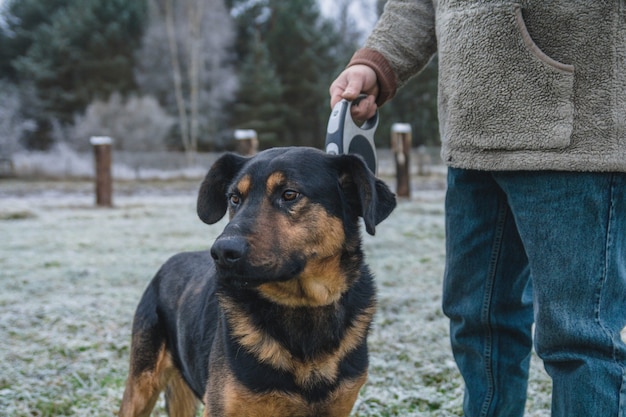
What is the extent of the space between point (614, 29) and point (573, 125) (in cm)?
33

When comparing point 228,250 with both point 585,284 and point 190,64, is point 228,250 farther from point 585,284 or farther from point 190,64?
point 190,64

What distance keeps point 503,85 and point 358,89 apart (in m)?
0.85

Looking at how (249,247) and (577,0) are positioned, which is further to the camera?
(249,247)

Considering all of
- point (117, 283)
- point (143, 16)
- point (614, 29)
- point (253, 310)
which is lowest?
point (117, 283)

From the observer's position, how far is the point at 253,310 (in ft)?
8.59

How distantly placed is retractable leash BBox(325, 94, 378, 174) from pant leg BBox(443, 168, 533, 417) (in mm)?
560

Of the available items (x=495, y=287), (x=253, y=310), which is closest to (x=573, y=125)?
(x=495, y=287)

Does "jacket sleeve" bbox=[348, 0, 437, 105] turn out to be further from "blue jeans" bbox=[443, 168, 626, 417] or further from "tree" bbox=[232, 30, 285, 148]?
"tree" bbox=[232, 30, 285, 148]

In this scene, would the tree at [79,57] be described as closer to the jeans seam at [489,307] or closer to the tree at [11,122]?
the tree at [11,122]

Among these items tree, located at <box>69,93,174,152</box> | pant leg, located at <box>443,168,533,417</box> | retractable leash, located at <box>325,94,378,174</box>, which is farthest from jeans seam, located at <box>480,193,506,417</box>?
tree, located at <box>69,93,174,152</box>

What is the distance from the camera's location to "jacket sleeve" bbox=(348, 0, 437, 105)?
2.89 meters

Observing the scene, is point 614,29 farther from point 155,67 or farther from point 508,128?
point 155,67

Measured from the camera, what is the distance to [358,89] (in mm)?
2932

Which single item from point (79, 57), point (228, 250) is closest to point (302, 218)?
point (228, 250)
